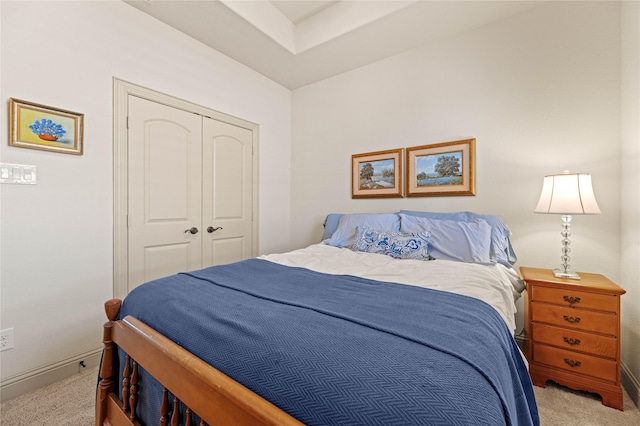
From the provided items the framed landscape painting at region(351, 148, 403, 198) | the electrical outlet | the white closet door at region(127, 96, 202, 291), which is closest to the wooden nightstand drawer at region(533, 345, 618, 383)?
→ the framed landscape painting at region(351, 148, 403, 198)

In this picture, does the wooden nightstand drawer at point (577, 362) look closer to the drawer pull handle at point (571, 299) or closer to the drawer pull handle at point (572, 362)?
the drawer pull handle at point (572, 362)

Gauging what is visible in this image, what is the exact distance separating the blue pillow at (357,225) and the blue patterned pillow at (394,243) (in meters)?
0.11

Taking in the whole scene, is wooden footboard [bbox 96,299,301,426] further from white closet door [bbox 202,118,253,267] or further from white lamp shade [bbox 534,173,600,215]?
white lamp shade [bbox 534,173,600,215]

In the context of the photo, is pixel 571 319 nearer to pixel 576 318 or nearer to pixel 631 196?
pixel 576 318

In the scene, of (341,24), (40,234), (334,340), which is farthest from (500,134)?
(40,234)

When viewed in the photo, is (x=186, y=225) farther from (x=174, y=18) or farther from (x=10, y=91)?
(x=174, y=18)

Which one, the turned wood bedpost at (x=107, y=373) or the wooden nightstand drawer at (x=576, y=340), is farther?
the wooden nightstand drawer at (x=576, y=340)

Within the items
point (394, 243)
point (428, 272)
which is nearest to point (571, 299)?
point (428, 272)

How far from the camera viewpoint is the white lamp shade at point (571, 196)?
68.0 inches

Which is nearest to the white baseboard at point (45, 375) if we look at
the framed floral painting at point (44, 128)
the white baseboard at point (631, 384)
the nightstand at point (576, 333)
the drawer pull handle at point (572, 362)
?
the framed floral painting at point (44, 128)

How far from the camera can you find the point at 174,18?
2373 mm

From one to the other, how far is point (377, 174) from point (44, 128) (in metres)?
2.72

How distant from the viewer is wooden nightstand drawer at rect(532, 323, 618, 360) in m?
1.59

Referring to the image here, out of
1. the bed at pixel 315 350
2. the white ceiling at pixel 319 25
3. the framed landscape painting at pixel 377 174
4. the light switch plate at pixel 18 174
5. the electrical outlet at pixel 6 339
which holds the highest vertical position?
the white ceiling at pixel 319 25
